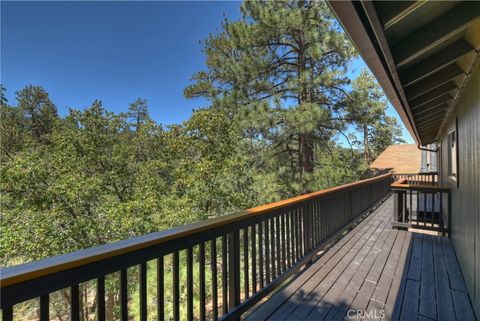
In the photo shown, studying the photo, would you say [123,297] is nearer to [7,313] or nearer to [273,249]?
[7,313]

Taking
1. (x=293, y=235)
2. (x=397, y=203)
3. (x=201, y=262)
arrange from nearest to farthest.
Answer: (x=201, y=262) < (x=293, y=235) < (x=397, y=203)

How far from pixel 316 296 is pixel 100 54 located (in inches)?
775

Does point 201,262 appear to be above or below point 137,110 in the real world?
below

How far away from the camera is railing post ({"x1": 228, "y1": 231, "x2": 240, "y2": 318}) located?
2074 mm

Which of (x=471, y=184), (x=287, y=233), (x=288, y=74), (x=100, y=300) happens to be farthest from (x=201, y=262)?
(x=288, y=74)

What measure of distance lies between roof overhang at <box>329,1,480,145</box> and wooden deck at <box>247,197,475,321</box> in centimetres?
192

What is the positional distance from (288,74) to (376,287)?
8831mm

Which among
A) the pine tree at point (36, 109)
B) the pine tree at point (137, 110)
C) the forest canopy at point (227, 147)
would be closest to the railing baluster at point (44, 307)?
the forest canopy at point (227, 147)

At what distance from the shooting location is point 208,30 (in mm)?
12312

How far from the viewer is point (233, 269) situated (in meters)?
2.10

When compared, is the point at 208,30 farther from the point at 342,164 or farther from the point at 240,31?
the point at 342,164

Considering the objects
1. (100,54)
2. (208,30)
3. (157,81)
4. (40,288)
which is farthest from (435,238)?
(157,81)

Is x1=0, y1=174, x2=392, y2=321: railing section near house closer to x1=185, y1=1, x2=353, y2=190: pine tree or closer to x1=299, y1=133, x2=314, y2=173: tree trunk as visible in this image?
x1=185, y1=1, x2=353, y2=190: pine tree

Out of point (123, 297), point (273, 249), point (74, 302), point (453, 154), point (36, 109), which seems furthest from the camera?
point (36, 109)
